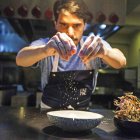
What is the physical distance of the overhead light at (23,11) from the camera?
2146 millimetres

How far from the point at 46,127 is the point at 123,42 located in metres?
2.01

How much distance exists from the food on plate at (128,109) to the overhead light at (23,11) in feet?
4.58

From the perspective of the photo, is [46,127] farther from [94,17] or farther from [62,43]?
[94,17]

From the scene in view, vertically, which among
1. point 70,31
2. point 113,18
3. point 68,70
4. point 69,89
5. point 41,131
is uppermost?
point 113,18

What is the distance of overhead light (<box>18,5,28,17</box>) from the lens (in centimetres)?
215

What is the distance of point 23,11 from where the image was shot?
84.7 inches

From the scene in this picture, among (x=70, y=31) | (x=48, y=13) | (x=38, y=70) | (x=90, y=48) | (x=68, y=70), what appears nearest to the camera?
(x=90, y=48)

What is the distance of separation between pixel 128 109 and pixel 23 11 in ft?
4.80

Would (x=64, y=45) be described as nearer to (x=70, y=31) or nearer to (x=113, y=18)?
(x=70, y=31)

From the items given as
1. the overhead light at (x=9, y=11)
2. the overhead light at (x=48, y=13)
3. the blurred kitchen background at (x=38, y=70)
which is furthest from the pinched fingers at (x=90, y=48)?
the blurred kitchen background at (x=38, y=70)

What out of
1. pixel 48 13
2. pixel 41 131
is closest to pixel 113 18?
pixel 48 13

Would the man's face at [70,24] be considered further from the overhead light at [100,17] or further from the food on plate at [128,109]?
the overhead light at [100,17]

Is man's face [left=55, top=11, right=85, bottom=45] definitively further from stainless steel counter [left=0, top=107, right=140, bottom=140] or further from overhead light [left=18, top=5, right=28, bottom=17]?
overhead light [left=18, top=5, right=28, bottom=17]

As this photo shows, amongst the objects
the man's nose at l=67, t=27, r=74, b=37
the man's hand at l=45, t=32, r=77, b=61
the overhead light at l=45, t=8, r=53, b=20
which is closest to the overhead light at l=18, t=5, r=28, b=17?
the overhead light at l=45, t=8, r=53, b=20
